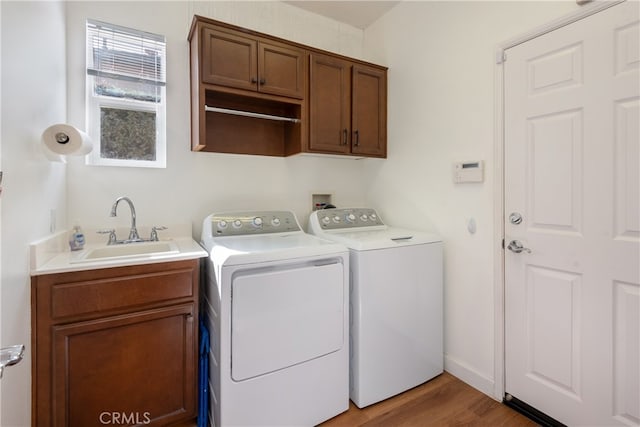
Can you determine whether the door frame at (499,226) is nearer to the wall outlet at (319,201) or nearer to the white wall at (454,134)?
the white wall at (454,134)

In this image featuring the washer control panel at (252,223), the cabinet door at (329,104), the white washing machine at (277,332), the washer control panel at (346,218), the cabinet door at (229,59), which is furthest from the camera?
the washer control panel at (346,218)

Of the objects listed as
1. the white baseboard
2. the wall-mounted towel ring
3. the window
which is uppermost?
the window

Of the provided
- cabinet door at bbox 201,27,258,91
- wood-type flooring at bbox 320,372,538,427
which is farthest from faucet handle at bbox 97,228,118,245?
wood-type flooring at bbox 320,372,538,427

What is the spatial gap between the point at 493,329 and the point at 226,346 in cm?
157

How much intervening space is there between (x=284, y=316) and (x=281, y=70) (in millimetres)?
1622

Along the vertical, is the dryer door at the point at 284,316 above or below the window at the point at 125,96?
below

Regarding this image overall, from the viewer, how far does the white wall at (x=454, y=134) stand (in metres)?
1.84

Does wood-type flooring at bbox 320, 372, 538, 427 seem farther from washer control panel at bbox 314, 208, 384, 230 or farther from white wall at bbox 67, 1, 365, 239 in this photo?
white wall at bbox 67, 1, 365, 239

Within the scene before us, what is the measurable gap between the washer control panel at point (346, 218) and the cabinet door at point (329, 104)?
1.59 ft

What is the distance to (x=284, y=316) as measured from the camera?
1.53m

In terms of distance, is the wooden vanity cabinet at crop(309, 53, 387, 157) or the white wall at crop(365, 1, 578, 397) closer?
the white wall at crop(365, 1, 578, 397)

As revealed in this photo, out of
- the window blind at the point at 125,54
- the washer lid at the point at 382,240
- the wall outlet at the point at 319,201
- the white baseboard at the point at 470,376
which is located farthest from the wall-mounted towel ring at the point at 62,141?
the white baseboard at the point at 470,376

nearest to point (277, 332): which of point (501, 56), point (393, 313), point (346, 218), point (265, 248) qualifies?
point (265, 248)

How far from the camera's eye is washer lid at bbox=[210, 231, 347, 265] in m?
1.46
